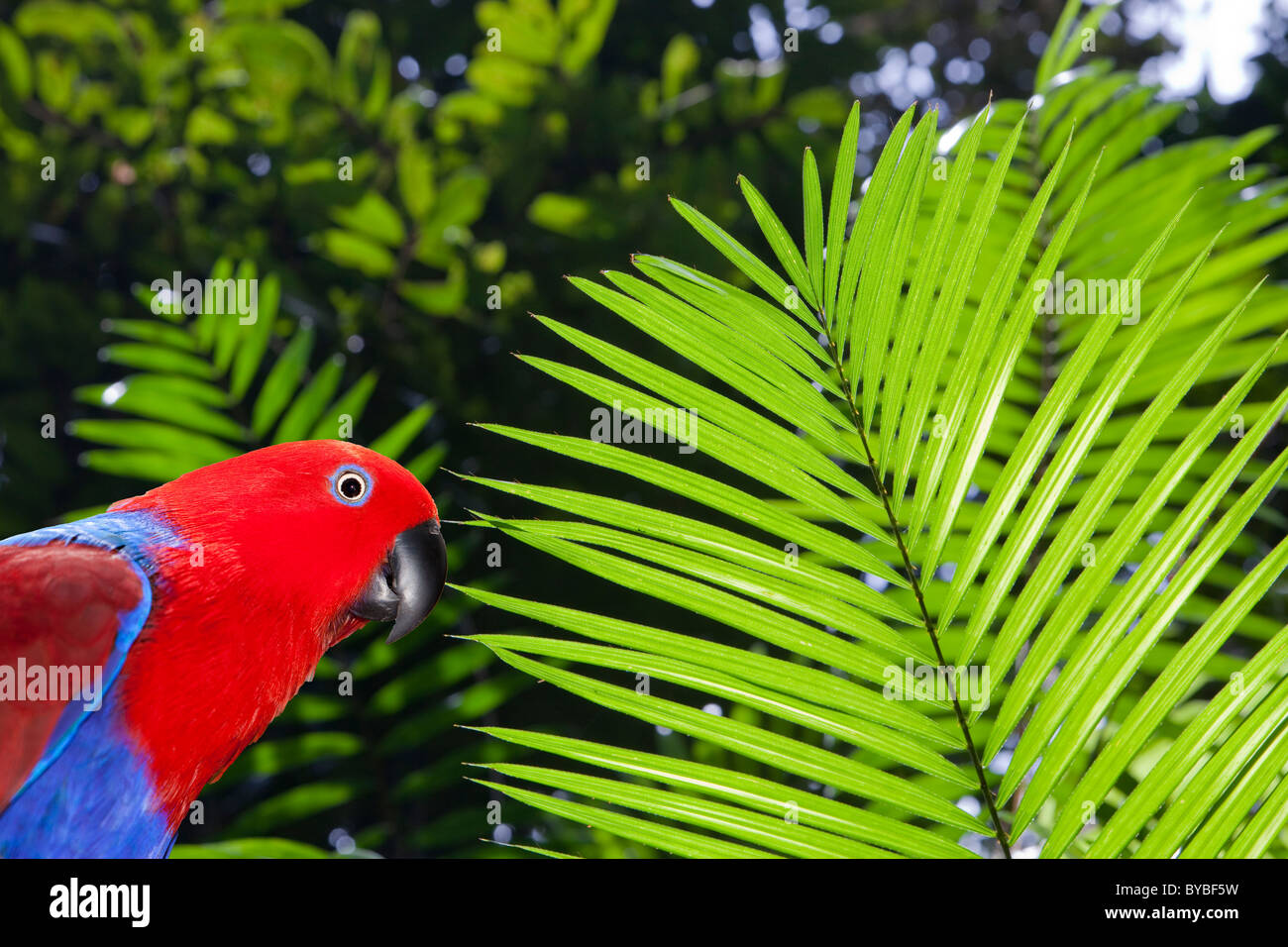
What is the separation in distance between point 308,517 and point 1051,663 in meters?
0.48

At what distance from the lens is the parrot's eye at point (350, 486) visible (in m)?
0.63

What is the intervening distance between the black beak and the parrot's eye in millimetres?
44

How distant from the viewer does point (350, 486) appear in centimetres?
64

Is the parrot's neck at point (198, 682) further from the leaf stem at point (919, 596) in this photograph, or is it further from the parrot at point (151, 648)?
the leaf stem at point (919, 596)

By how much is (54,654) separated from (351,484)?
22 cm

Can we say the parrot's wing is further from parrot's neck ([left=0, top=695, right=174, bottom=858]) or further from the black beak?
the black beak

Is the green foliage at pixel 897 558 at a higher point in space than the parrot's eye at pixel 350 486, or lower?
lower

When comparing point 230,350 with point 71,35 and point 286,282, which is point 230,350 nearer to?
point 286,282

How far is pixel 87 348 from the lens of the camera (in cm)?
128

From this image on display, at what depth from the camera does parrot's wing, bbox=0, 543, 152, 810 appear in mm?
554

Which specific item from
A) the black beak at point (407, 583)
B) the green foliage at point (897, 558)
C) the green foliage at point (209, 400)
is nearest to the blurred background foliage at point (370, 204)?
the green foliage at point (209, 400)

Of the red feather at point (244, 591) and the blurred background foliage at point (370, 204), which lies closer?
the red feather at point (244, 591)

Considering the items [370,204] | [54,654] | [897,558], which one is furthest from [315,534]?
[370,204]
